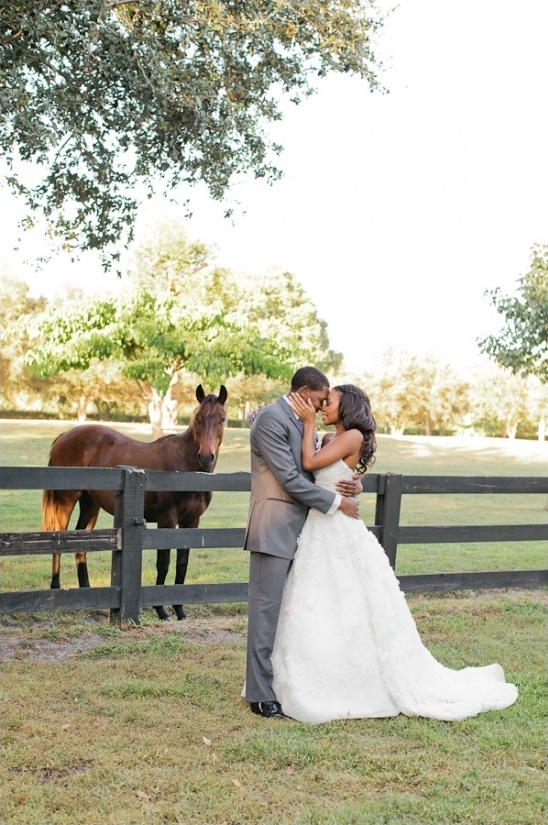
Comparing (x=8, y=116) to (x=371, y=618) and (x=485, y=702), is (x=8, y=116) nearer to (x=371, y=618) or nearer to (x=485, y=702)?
(x=371, y=618)

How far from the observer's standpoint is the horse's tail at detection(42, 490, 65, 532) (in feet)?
Answer: 30.0

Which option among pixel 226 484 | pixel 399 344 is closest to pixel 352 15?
pixel 226 484

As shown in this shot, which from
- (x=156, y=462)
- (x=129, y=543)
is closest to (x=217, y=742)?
(x=129, y=543)

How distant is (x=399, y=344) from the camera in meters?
64.4

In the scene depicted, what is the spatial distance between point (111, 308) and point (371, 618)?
97.3ft

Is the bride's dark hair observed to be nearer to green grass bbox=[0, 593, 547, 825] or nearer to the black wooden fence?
green grass bbox=[0, 593, 547, 825]

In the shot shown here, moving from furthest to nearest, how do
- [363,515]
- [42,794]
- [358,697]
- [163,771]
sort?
[363,515]
[358,697]
[163,771]
[42,794]

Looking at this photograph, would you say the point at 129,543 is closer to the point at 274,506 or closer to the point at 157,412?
the point at 274,506

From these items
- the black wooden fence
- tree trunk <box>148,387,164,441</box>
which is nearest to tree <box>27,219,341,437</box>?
tree trunk <box>148,387,164,441</box>

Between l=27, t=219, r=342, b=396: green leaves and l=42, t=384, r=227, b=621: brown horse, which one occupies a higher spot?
l=27, t=219, r=342, b=396: green leaves

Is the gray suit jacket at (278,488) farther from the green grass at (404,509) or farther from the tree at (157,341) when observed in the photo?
the tree at (157,341)

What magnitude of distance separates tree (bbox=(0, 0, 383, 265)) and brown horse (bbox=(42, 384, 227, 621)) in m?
3.17

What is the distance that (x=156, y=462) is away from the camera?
352 inches

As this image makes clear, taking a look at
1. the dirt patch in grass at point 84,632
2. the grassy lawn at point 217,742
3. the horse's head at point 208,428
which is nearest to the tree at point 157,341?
the horse's head at point 208,428
